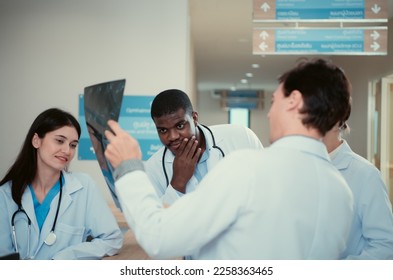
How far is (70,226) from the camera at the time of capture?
1.46 metres

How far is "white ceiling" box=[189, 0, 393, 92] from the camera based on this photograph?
421cm

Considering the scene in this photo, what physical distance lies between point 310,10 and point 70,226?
90.5 inches

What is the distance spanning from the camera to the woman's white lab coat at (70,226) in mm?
1396

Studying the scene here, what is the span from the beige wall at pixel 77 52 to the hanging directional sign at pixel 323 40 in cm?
64

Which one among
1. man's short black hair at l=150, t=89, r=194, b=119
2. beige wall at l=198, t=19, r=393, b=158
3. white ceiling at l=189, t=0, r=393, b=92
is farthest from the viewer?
beige wall at l=198, t=19, r=393, b=158

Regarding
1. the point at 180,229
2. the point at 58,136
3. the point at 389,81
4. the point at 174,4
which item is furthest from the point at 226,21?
the point at 180,229

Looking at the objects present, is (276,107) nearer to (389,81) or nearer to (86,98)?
(86,98)

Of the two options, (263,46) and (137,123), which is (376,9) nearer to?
(263,46)

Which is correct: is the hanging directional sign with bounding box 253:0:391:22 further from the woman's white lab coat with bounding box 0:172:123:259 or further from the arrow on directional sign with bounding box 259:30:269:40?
the woman's white lab coat with bounding box 0:172:123:259

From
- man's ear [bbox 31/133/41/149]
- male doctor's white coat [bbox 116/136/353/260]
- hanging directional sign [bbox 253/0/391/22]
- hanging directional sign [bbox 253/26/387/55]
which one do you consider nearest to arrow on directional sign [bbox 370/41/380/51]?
hanging directional sign [bbox 253/26/387/55]

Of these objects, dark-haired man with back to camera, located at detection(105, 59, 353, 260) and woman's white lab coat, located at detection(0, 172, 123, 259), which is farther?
woman's white lab coat, located at detection(0, 172, 123, 259)

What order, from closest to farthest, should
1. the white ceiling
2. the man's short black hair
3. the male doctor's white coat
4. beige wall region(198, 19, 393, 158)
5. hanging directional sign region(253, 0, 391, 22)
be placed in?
the male doctor's white coat → the man's short black hair → hanging directional sign region(253, 0, 391, 22) → the white ceiling → beige wall region(198, 19, 393, 158)

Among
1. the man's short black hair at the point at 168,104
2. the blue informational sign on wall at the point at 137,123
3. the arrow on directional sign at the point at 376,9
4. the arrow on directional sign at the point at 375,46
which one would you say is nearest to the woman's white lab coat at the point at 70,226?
the man's short black hair at the point at 168,104
